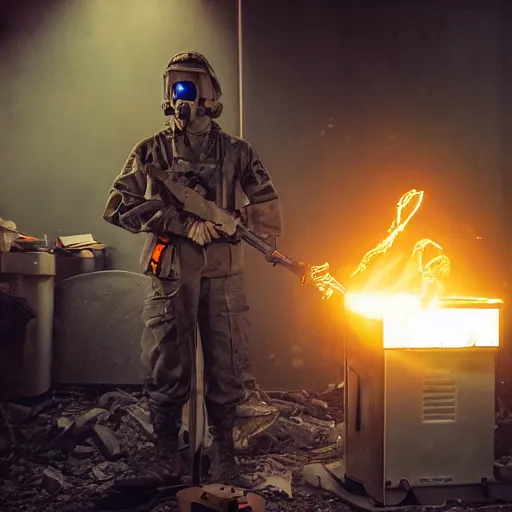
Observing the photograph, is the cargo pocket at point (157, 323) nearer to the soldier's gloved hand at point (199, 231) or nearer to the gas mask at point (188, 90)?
the soldier's gloved hand at point (199, 231)

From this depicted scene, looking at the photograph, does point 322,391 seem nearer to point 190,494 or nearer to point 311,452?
point 311,452

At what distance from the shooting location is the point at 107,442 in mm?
2559

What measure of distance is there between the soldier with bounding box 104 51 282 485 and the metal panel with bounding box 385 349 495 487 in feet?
2.14

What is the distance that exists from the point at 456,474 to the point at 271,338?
115 cm

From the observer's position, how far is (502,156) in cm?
289

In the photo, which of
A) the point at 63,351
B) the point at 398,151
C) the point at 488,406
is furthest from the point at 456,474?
the point at 63,351

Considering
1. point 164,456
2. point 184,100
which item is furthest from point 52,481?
point 184,100

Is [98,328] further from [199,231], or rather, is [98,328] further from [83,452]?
[199,231]

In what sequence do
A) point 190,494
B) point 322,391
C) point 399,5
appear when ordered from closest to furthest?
point 190,494, point 399,5, point 322,391

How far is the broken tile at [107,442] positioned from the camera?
8.28 feet

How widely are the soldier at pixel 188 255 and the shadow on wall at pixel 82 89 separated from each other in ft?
1.78

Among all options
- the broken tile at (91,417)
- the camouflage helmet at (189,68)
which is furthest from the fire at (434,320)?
the broken tile at (91,417)

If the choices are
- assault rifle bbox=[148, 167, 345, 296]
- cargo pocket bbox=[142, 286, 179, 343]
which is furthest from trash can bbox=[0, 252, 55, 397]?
assault rifle bbox=[148, 167, 345, 296]

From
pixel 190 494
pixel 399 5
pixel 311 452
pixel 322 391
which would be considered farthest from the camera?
pixel 322 391
